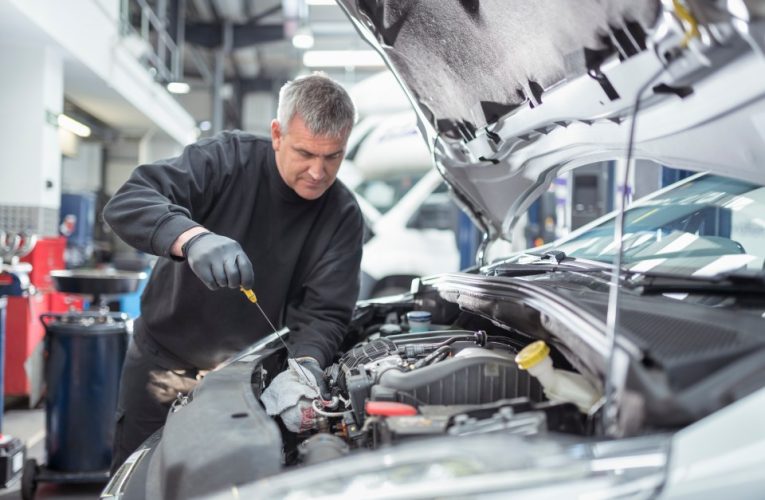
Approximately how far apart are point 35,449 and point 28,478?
2.81 ft

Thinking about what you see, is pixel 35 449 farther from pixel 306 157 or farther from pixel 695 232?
pixel 695 232

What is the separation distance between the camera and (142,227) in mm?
1599

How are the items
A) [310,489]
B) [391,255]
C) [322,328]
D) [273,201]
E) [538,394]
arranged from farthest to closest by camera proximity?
[391,255]
[273,201]
[322,328]
[538,394]
[310,489]

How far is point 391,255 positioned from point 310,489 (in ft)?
16.9

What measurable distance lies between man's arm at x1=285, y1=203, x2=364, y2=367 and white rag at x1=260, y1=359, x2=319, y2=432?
0.36 metres

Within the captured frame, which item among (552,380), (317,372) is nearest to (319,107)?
(317,372)

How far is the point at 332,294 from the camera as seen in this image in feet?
6.40

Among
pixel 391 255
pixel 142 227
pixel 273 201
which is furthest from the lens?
pixel 391 255

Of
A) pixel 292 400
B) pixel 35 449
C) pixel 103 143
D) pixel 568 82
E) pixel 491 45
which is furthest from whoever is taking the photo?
pixel 103 143

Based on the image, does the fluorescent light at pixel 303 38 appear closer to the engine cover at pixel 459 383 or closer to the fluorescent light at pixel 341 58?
the fluorescent light at pixel 341 58

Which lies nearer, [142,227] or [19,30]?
[142,227]

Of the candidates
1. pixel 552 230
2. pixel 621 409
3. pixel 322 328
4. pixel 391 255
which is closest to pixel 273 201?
pixel 322 328

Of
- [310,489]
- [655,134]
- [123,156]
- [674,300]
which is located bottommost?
[310,489]

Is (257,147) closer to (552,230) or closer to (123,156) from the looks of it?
A: (552,230)
